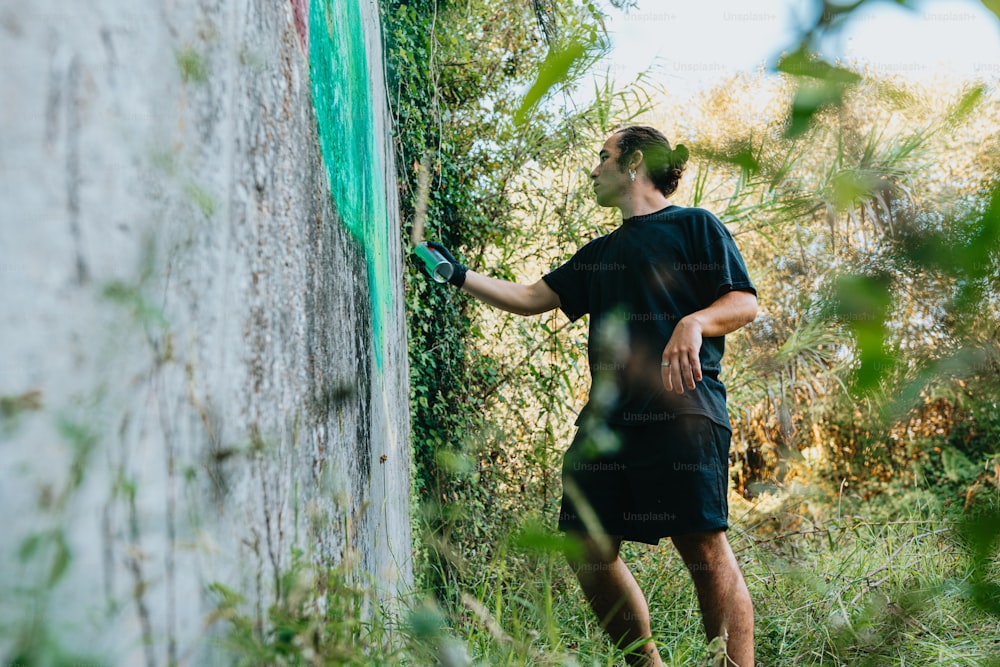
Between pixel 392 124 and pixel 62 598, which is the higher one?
pixel 392 124

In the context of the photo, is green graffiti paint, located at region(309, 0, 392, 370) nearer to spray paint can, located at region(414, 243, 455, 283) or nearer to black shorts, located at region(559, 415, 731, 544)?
spray paint can, located at region(414, 243, 455, 283)

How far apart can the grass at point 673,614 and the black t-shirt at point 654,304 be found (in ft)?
1.92

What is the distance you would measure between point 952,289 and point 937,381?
2.9 inches

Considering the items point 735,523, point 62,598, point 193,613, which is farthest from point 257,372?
point 735,523

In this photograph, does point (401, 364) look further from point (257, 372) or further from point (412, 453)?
point (257, 372)

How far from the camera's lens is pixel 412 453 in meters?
3.65

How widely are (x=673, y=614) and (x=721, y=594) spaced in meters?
1.11

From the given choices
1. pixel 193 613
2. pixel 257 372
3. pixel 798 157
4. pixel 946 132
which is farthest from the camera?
pixel 257 372

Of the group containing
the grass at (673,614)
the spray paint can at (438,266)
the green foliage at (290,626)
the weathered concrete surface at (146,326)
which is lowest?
the grass at (673,614)

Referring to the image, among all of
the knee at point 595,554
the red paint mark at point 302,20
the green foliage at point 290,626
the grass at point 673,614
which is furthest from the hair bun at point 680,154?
the knee at point 595,554

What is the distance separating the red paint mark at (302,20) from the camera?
1385mm

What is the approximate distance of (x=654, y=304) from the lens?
2.34 metres

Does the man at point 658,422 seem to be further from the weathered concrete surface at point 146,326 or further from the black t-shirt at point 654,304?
the weathered concrete surface at point 146,326

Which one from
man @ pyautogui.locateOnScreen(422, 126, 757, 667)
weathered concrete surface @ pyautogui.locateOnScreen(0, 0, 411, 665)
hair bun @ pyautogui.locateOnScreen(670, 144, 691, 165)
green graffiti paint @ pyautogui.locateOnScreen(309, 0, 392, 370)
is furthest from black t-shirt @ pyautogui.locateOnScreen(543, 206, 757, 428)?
hair bun @ pyautogui.locateOnScreen(670, 144, 691, 165)
